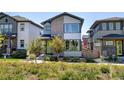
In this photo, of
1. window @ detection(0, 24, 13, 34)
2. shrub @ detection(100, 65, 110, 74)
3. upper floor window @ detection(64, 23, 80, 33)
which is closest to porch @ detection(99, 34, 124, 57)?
upper floor window @ detection(64, 23, 80, 33)

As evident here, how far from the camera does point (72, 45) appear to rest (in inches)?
1321

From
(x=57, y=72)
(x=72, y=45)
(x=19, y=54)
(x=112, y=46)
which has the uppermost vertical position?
(x=72, y=45)

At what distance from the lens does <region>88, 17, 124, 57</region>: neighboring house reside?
32594mm

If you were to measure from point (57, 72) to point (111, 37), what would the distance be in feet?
64.8

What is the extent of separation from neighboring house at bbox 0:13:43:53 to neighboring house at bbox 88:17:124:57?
33.3ft

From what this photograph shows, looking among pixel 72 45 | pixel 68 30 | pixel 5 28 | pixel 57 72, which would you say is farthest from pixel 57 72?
pixel 5 28

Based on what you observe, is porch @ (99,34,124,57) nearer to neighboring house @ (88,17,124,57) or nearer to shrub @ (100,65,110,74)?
neighboring house @ (88,17,124,57)

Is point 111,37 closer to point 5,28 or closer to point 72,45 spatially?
point 72,45

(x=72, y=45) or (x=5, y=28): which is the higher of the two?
(x=5, y=28)

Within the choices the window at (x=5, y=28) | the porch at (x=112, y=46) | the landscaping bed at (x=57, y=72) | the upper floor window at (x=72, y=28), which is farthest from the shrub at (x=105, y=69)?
the window at (x=5, y=28)

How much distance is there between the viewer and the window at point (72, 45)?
33375 mm

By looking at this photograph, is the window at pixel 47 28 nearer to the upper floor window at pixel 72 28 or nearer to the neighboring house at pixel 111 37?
the upper floor window at pixel 72 28

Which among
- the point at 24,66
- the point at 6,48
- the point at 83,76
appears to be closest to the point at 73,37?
the point at 6,48

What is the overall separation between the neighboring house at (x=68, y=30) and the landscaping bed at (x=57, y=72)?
708 inches
